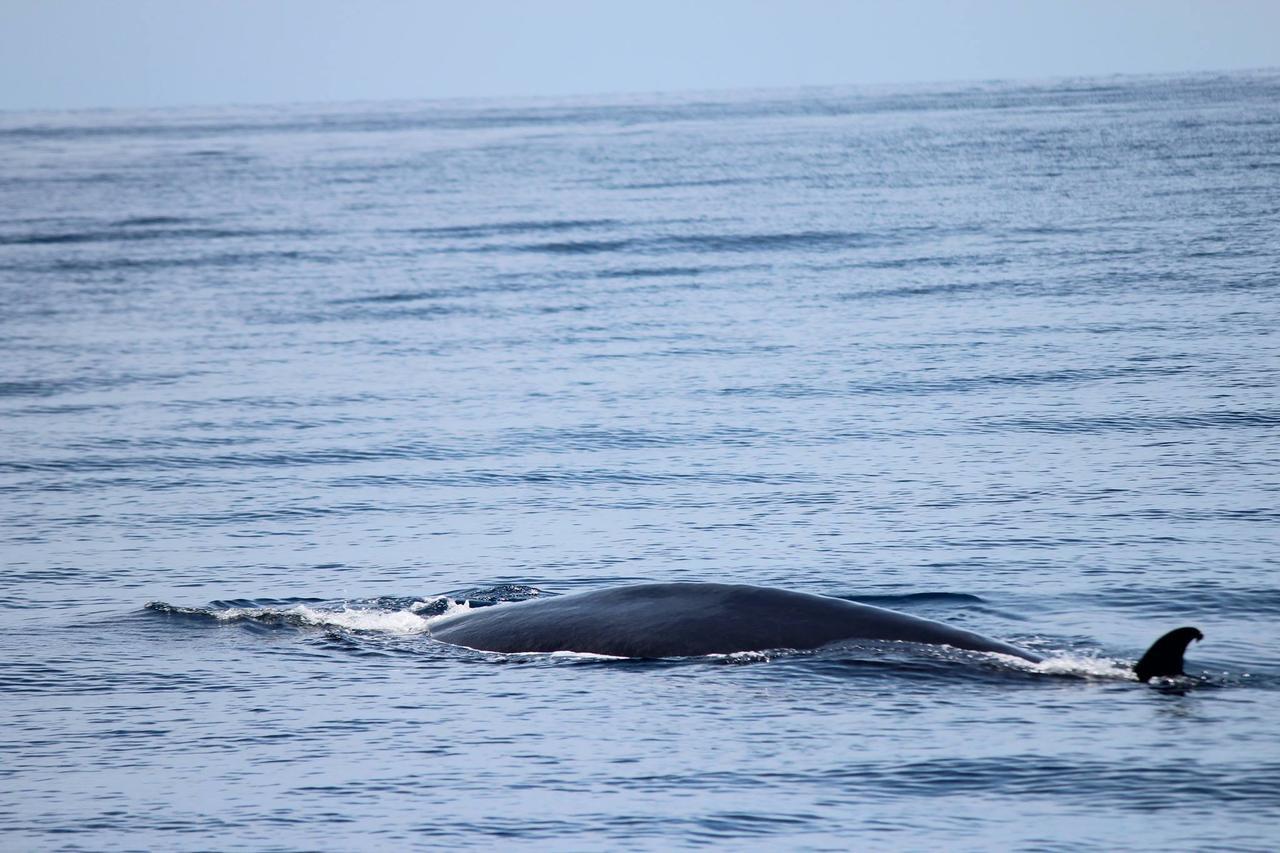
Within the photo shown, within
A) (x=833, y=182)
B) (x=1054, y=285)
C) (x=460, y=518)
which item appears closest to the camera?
(x=460, y=518)

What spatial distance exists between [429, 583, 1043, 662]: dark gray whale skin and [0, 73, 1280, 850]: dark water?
0.57ft

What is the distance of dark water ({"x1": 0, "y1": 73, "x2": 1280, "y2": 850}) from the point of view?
9.38 m

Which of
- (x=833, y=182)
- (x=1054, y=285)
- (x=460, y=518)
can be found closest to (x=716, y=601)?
(x=460, y=518)

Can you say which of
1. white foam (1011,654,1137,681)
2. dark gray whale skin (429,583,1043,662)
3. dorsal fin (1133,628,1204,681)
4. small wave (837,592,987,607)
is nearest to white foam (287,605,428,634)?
dark gray whale skin (429,583,1043,662)

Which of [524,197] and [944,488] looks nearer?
[944,488]

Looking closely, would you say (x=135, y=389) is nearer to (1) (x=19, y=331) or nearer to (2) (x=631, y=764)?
(1) (x=19, y=331)

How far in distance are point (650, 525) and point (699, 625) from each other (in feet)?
15.6

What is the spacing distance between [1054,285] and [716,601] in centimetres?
2132

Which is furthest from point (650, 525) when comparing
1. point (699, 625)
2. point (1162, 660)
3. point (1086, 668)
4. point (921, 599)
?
point (1162, 660)

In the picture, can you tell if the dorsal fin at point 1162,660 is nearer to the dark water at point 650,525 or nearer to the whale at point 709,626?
the whale at point 709,626

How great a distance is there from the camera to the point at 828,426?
20.7 m

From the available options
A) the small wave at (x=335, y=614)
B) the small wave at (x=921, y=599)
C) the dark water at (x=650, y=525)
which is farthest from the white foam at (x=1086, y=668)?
the small wave at (x=335, y=614)

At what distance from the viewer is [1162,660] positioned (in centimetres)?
1052

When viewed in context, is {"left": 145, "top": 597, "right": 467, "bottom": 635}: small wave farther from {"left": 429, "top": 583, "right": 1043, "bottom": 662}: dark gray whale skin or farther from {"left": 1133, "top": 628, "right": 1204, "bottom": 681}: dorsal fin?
{"left": 1133, "top": 628, "right": 1204, "bottom": 681}: dorsal fin
